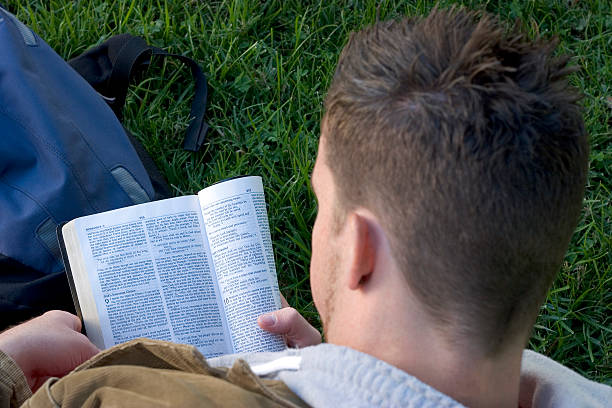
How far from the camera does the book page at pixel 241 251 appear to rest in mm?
2000

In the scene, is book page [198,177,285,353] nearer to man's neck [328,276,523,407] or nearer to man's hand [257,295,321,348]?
man's hand [257,295,321,348]

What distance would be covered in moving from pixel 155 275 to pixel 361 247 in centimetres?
95

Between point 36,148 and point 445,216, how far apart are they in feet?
4.68

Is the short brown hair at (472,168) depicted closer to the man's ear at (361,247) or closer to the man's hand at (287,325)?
the man's ear at (361,247)

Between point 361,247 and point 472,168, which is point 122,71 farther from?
point 472,168

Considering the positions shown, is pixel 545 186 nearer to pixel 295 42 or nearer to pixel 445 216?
pixel 445 216

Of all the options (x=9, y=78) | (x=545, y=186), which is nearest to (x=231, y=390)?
(x=545, y=186)

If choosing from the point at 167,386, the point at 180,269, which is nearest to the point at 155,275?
the point at 180,269

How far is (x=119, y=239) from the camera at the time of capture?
2051 millimetres

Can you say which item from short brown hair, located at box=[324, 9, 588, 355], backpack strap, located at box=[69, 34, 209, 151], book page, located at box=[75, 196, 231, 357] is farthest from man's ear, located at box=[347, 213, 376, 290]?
backpack strap, located at box=[69, 34, 209, 151]

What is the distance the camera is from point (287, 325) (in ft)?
6.38

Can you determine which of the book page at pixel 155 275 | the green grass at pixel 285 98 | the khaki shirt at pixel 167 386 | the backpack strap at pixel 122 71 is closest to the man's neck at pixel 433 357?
the khaki shirt at pixel 167 386

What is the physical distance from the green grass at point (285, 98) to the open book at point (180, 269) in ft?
1.56

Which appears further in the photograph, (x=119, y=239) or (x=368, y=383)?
(x=119, y=239)
